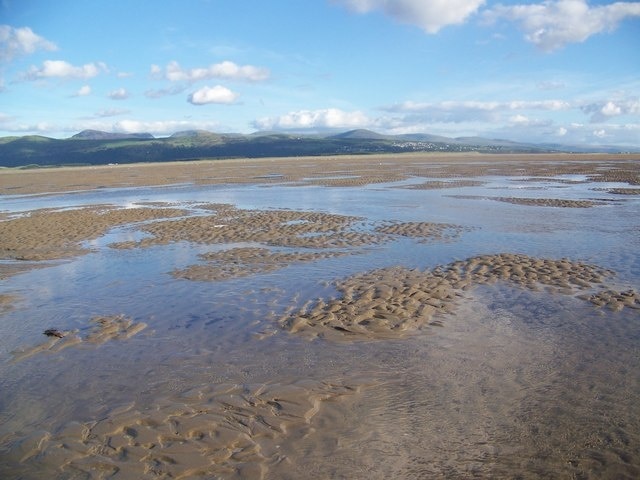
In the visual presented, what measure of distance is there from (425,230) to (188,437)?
14.7 meters

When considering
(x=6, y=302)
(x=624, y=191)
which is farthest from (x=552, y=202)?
(x=6, y=302)

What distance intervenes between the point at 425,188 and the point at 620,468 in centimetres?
3394

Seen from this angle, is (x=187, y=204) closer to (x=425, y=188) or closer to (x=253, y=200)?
(x=253, y=200)

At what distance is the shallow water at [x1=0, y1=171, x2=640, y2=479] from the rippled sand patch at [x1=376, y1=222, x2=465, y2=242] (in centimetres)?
393

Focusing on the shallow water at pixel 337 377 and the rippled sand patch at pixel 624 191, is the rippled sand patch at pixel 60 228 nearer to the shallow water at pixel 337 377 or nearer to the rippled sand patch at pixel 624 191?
the shallow water at pixel 337 377

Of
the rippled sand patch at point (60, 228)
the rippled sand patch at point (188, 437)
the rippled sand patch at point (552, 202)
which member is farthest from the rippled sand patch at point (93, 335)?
the rippled sand patch at point (552, 202)

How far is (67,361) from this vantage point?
7.99m

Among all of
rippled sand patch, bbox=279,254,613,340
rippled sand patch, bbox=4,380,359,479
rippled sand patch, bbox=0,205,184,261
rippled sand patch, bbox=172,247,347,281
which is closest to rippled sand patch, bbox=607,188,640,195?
rippled sand patch, bbox=279,254,613,340

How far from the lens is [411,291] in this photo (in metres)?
11.0

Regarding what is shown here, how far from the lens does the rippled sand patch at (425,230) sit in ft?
57.7

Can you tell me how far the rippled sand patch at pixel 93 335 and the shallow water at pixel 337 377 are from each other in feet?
0.63

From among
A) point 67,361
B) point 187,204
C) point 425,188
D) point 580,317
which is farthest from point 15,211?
point 580,317

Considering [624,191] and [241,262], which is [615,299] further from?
[624,191]

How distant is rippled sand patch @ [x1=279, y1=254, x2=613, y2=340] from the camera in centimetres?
903
